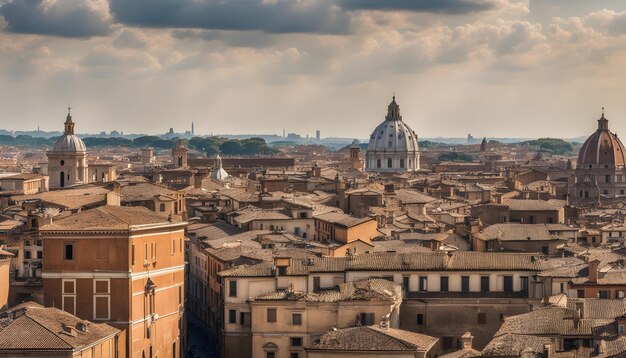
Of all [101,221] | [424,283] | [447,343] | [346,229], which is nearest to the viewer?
[447,343]

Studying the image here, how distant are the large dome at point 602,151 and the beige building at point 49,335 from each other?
13558 centimetres

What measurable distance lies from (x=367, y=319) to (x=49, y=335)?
1005 cm

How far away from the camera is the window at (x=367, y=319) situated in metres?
46.0

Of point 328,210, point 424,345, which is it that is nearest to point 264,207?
point 328,210

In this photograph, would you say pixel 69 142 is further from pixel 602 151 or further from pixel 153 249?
pixel 602 151

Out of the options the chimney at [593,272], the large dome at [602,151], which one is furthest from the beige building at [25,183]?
the large dome at [602,151]

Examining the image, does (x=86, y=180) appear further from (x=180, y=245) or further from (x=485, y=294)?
(x=485, y=294)

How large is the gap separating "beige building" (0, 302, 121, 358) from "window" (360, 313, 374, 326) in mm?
7532

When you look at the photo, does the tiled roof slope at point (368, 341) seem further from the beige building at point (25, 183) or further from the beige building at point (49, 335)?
the beige building at point (25, 183)

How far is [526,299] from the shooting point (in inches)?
1933

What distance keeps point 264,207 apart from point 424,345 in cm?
3566

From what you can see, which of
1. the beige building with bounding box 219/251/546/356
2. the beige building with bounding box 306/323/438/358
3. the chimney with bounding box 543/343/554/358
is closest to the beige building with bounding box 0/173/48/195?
the beige building with bounding box 219/251/546/356

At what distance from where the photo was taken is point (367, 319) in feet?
151

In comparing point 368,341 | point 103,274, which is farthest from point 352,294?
point 103,274
